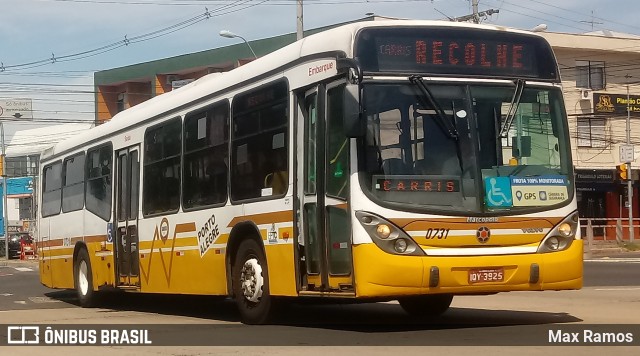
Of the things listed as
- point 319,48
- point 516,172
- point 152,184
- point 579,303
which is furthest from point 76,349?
point 579,303

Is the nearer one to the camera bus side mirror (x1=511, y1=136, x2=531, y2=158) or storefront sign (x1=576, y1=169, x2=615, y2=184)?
bus side mirror (x1=511, y1=136, x2=531, y2=158)

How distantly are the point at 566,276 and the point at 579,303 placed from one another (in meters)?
4.99

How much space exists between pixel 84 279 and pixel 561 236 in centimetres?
1141

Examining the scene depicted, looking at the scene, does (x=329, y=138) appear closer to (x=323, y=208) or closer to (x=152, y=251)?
(x=323, y=208)

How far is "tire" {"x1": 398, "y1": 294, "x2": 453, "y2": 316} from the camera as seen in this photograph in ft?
45.8

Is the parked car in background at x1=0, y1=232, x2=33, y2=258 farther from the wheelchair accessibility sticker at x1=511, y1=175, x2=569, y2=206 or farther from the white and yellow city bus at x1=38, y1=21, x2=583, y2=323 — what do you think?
the wheelchair accessibility sticker at x1=511, y1=175, x2=569, y2=206

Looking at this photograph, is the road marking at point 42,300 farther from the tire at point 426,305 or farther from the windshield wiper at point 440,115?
the windshield wiper at point 440,115

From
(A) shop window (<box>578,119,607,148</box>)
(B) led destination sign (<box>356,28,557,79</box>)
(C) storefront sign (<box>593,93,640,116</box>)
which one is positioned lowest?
(B) led destination sign (<box>356,28,557,79</box>)

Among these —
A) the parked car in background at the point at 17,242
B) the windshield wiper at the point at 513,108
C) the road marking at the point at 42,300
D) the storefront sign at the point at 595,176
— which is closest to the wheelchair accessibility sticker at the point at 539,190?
the windshield wiper at the point at 513,108

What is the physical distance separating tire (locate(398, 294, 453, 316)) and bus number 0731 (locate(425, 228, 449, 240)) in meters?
2.99

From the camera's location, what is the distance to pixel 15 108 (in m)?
61.0

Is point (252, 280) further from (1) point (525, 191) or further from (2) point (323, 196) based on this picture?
(1) point (525, 191)

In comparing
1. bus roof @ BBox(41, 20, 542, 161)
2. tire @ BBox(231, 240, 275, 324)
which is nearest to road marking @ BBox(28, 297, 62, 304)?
bus roof @ BBox(41, 20, 542, 161)

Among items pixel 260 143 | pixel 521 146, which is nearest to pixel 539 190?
pixel 521 146
